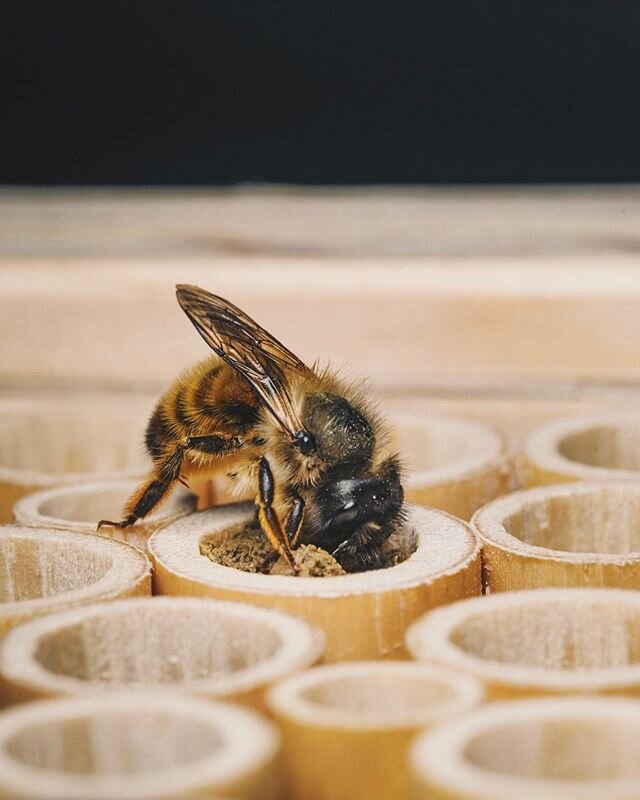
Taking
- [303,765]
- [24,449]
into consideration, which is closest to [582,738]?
[303,765]

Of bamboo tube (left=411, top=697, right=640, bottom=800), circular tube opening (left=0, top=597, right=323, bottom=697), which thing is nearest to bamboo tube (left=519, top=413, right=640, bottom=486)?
circular tube opening (left=0, top=597, right=323, bottom=697)

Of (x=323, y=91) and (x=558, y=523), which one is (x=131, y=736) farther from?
(x=323, y=91)

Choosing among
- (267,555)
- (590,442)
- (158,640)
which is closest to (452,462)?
(590,442)

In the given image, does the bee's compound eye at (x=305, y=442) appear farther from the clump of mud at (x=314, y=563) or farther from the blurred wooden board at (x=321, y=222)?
the blurred wooden board at (x=321, y=222)

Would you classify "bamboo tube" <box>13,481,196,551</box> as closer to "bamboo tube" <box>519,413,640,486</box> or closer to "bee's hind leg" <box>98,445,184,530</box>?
"bee's hind leg" <box>98,445,184,530</box>

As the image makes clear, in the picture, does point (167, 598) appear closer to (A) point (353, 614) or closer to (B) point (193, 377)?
(A) point (353, 614)

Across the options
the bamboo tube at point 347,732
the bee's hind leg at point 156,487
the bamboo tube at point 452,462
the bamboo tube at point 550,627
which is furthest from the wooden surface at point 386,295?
the bamboo tube at point 347,732
